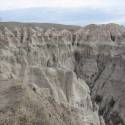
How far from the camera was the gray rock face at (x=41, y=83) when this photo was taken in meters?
13.3

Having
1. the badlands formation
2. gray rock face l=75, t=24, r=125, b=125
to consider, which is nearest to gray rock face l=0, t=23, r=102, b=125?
the badlands formation

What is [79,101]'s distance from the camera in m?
33.0

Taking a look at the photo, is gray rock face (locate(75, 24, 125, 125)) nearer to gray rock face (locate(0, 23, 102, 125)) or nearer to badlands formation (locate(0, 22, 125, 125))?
badlands formation (locate(0, 22, 125, 125))

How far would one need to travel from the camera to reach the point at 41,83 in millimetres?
32469

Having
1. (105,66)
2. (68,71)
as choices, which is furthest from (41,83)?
(105,66)

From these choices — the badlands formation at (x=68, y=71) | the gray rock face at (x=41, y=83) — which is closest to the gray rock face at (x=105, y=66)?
the badlands formation at (x=68, y=71)

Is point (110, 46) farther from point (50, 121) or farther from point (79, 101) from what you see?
point (50, 121)

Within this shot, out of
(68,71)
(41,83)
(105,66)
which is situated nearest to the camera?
(41,83)

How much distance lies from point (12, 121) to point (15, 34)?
34.9 metres

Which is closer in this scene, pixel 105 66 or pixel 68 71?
pixel 68 71

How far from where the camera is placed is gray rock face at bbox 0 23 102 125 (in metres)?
13.3

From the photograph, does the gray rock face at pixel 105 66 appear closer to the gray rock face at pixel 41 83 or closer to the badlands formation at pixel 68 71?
the badlands formation at pixel 68 71

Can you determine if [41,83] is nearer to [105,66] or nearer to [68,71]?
[68,71]

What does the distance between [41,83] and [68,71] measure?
3701 millimetres
